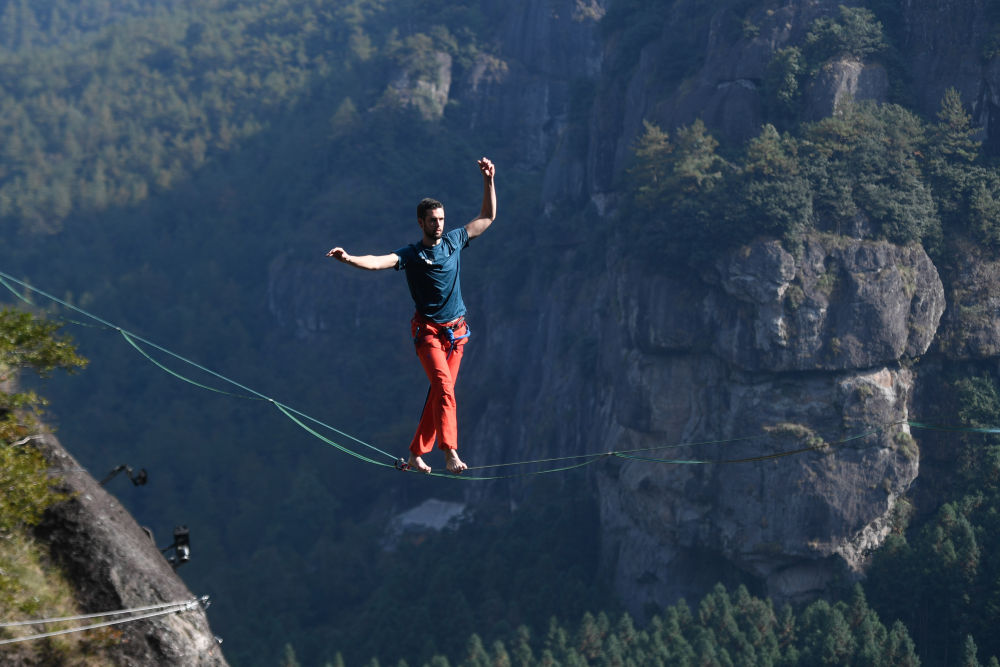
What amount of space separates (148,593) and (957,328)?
42742 mm

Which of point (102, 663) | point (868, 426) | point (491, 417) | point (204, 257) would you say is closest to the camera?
point (102, 663)

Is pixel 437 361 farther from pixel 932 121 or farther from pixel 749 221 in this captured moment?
pixel 932 121

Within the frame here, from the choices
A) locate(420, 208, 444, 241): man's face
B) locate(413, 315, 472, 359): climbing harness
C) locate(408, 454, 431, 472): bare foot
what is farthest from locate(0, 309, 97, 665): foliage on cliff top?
locate(420, 208, 444, 241): man's face

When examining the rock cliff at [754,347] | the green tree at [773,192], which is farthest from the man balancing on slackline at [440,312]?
the green tree at [773,192]

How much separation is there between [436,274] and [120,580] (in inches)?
176

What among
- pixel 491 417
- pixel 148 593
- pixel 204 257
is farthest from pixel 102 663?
pixel 204 257

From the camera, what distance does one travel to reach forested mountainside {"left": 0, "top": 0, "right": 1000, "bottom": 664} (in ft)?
160

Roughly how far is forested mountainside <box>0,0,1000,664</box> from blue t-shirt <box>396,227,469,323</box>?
9.21 meters

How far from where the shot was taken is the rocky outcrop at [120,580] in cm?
1209

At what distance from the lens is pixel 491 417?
7581 cm

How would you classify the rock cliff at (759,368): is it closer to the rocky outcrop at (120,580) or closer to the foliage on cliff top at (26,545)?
the rocky outcrop at (120,580)

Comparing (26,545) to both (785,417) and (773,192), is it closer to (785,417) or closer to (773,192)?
(785,417)

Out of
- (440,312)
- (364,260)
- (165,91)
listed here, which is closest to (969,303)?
(440,312)

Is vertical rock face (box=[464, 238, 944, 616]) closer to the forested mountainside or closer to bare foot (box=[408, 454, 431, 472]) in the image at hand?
the forested mountainside
